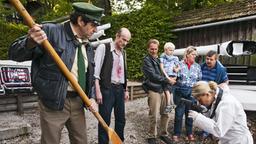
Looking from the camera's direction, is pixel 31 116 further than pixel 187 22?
No

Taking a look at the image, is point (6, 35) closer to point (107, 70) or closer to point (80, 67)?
point (107, 70)

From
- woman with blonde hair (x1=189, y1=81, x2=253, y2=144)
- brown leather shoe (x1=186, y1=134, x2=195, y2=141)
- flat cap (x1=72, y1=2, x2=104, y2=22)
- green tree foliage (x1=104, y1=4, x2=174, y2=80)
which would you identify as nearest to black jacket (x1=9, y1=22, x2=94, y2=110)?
flat cap (x1=72, y1=2, x2=104, y2=22)

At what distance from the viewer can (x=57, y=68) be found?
3.06m

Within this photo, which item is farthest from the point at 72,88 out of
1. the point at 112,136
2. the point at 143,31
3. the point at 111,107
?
the point at 143,31

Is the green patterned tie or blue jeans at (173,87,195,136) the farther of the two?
blue jeans at (173,87,195,136)

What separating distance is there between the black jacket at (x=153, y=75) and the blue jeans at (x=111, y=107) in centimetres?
79

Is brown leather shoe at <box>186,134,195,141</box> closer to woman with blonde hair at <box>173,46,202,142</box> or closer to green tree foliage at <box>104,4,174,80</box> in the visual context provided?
woman with blonde hair at <box>173,46,202,142</box>

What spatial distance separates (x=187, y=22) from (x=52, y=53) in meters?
10.9

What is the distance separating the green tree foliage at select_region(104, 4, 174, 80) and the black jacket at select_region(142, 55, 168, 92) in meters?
8.00

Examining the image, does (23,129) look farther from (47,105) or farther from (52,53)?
(52,53)

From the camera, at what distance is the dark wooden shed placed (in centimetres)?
1102

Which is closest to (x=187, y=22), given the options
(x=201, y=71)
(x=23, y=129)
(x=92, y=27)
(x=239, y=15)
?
(x=239, y=15)

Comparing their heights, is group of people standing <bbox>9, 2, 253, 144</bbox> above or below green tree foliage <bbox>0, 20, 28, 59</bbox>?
below

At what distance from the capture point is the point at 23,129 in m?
6.23
